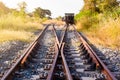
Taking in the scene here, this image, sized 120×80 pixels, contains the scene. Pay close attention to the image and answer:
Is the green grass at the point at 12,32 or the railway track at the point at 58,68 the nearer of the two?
the railway track at the point at 58,68

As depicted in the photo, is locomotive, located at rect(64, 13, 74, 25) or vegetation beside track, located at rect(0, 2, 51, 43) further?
locomotive, located at rect(64, 13, 74, 25)

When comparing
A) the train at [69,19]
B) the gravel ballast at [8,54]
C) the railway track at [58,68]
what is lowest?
the railway track at [58,68]

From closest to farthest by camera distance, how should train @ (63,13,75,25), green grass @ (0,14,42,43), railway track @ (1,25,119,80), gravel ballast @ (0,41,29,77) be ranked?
railway track @ (1,25,119,80), gravel ballast @ (0,41,29,77), green grass @ (0,14,42,43), train @ (63,13,75,25)

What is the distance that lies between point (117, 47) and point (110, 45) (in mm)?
594

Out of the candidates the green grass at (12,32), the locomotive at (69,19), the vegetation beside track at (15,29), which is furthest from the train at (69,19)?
the green grass at (12,32)

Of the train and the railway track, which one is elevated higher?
the train

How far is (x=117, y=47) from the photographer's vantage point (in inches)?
536

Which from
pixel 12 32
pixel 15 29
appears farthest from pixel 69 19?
pixel 12 32

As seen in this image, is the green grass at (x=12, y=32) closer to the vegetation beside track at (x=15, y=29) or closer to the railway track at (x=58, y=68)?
the vegetation beside track at (x=15, y=29)

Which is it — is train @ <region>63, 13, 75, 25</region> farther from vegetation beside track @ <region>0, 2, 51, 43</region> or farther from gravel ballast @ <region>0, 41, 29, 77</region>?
gravel ballast @ <region>0, 41, 29, 77</region>

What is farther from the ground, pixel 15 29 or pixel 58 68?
pixel 15 29

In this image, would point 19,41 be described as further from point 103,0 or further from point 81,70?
point 103,0

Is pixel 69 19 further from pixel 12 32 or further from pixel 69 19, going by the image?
pixel 12 32

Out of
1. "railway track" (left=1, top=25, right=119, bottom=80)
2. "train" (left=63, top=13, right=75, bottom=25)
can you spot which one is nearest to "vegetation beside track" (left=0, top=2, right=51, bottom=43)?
"railway track" (left=1, top=25, right=119, bottom=80)
